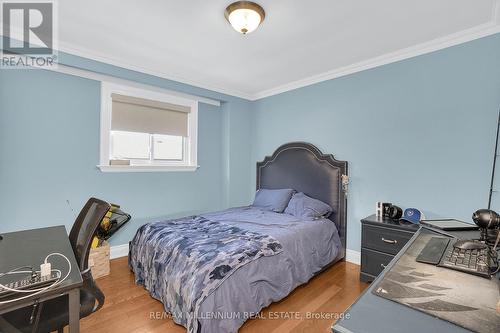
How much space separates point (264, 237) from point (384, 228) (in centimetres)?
125

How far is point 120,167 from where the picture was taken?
312 centimetres

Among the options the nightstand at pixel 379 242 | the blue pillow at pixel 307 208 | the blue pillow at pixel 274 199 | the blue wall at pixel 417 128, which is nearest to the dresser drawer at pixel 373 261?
the nightstand at pixel 379 242

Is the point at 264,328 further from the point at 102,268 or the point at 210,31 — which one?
the point at 210,31

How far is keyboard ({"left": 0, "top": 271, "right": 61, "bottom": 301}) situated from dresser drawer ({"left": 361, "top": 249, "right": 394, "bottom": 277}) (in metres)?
2.60

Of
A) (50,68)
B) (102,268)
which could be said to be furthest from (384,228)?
(50,68)

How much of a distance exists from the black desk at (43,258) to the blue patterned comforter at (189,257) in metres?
0.75

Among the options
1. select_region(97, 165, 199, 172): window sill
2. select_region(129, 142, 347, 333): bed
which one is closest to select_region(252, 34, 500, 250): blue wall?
select_region(129, 142, 347, 333): bed

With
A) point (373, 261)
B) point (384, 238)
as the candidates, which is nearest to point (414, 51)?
point (384, 238)

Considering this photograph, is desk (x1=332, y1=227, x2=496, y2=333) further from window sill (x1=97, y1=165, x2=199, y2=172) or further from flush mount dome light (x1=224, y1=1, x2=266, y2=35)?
window sill (x1=97, y1=165, x2=199, y2=172)

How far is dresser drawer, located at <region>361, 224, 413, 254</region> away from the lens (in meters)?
2.31

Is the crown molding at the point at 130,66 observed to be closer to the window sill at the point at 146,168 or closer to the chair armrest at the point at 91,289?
the window sill at the point at 146,168

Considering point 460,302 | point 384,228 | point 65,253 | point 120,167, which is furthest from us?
point 120,167

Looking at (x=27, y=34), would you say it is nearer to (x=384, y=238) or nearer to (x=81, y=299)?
(x=81, y=299)

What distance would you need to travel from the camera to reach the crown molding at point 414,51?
2206mm
